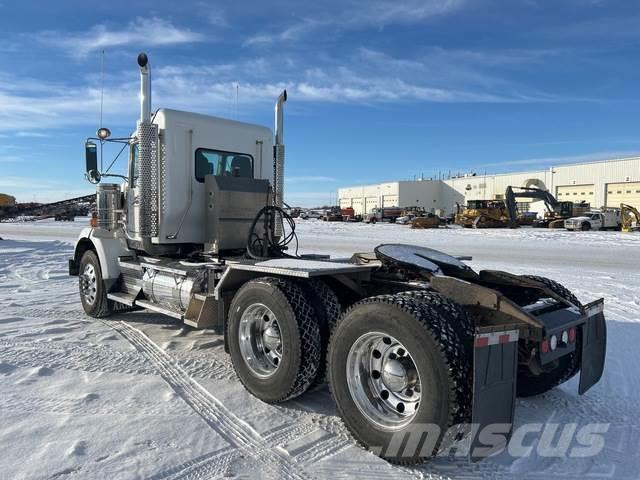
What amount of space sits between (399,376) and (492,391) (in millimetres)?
629

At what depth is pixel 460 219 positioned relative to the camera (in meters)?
43.2

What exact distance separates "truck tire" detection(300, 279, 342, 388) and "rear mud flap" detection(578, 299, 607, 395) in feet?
6.56

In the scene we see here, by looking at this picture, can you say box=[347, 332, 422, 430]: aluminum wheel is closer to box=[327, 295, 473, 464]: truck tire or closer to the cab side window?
box=[327, 295, 473, 464]: truck tire

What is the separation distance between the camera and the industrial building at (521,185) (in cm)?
5694

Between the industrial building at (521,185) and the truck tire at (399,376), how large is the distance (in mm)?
62312

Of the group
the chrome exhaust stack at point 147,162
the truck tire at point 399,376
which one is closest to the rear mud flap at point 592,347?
the truck tire at point 399,376

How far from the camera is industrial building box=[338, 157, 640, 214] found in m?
56.9

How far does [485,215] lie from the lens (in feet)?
135

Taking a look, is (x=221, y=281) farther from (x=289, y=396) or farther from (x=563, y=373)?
(x=563, y=373)

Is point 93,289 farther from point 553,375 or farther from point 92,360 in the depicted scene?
point 553,375

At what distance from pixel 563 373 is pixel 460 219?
40261 mm

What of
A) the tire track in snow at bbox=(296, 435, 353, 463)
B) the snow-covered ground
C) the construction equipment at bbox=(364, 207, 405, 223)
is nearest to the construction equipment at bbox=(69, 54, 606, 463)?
the tire track in snow at bbox=(296, 435, 353, 463)

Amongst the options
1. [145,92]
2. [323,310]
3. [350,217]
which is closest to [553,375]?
[323,310]

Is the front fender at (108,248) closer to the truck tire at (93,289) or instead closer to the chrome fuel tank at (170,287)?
the truck tire at (93,289)
